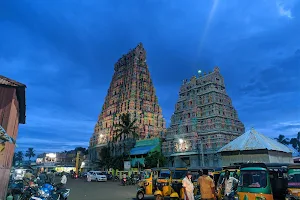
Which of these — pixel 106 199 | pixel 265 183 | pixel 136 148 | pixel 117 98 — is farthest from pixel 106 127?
pixel 265 183

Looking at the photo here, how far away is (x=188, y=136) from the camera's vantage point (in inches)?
1572

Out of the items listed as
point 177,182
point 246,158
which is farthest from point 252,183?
point 246,158

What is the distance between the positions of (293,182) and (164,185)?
715 cm

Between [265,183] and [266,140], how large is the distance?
20764 mm

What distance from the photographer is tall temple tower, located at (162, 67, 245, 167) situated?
3753 cm

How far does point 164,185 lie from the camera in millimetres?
13430

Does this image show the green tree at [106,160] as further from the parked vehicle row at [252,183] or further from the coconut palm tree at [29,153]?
the coconut palm tree at [29,153]

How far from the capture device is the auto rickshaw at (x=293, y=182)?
8209 mm

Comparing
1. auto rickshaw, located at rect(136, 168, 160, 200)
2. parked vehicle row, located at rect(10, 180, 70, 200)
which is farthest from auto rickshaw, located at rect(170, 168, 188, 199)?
parked vehicle row, located at rect(10, 180, 70, 200)

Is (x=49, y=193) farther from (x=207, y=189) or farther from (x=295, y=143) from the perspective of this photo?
(x=295, y=143)

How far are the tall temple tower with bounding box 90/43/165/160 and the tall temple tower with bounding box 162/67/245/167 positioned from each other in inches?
575

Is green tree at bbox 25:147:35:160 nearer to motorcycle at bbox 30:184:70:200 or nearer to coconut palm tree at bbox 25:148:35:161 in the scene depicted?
coconut palm tree at bbox 25:148:35:161

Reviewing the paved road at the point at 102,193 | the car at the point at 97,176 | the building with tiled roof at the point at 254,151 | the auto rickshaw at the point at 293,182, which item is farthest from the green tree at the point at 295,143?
the auto rickshaw at the point at 293,182

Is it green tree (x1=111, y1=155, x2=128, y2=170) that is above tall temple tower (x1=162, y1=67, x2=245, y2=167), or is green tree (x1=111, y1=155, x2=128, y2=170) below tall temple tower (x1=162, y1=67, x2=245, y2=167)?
below
